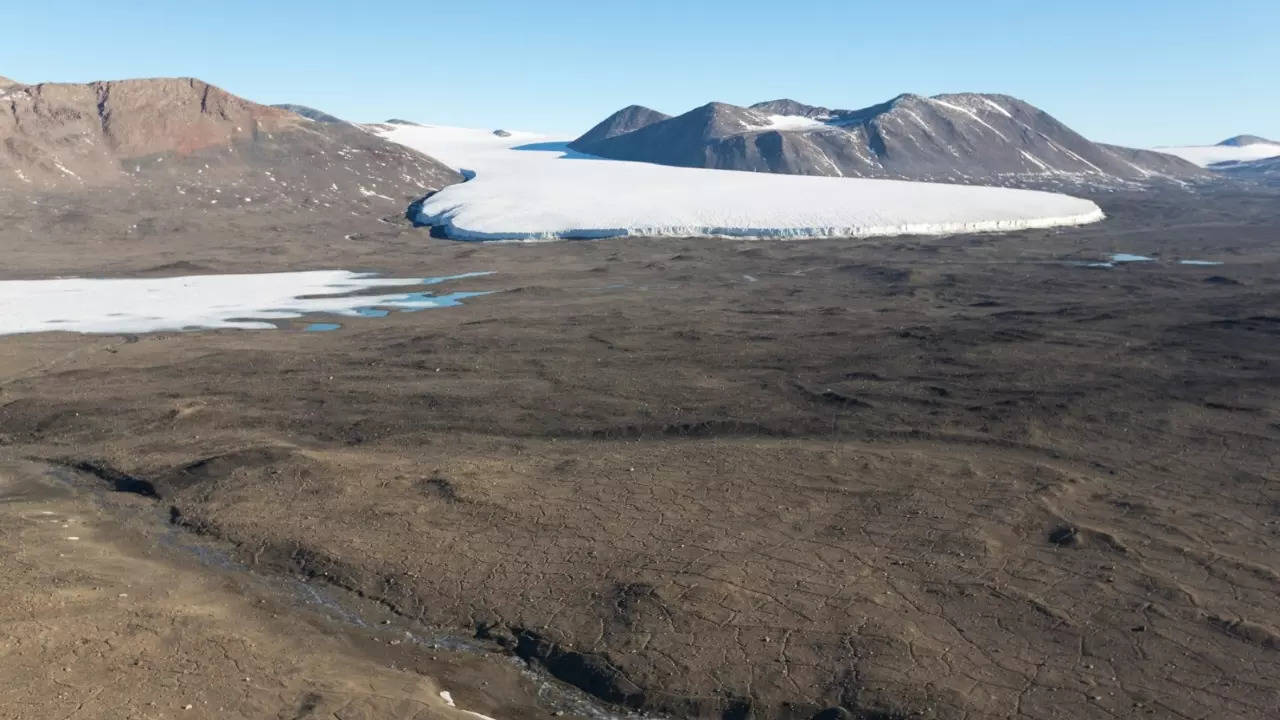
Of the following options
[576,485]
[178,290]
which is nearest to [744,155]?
[178,290]

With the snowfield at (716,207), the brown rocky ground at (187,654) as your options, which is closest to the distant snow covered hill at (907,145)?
the snowfield at (716,207)

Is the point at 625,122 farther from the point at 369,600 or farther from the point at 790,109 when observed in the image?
the point at 369,600

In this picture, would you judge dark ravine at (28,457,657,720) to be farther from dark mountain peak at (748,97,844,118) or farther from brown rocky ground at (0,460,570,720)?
dark mountain peak at (748,97,844,118)

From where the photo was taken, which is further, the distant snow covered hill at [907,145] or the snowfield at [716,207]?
the distant snow covered hill at [907,145]

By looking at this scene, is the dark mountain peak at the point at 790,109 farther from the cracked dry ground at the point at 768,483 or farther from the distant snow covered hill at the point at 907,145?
the cracked dry ground at the point at 768,483

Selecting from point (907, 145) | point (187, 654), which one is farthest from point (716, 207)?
point (907, 145)

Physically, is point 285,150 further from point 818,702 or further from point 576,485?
point 818,702
